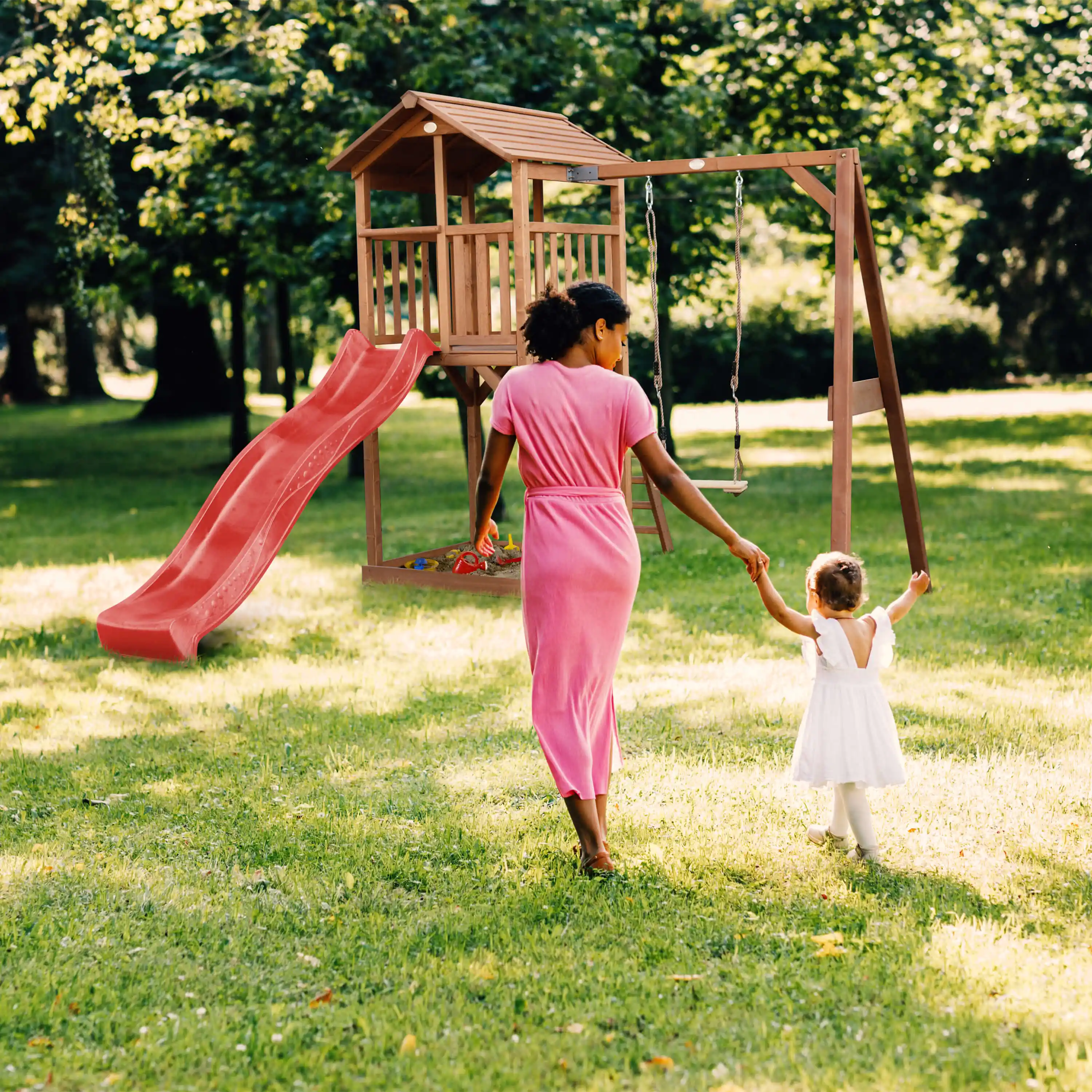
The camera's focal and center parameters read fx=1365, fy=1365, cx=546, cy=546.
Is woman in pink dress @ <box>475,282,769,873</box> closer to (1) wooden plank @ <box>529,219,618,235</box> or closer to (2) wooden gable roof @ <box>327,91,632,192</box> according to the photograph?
(2) wooden gable roof @ <box>327,91,632,192</box>

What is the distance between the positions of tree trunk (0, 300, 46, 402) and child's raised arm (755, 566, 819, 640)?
3306 centimetres

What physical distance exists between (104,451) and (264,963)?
70.7 feet

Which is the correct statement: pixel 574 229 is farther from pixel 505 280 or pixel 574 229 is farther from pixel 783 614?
pixel 783 614

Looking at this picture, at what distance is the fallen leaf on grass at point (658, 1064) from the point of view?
3.51 m

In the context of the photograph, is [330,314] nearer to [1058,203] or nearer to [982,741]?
[1058,203]

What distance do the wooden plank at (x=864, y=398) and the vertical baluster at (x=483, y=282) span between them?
268cm

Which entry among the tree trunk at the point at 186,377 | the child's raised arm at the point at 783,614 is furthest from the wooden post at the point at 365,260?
the tree trunk at the point at 186,377

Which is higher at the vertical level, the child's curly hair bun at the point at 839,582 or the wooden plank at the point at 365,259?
the wooden plank at the point at 365,259

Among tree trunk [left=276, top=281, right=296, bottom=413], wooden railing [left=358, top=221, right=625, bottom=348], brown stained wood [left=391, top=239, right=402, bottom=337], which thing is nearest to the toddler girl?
wooden railing [left=358, top=221, right=625, bottom=348]

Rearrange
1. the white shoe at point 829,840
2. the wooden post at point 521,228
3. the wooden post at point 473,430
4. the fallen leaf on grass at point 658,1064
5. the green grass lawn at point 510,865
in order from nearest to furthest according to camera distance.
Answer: the fallen leaf on grass at point 658,1064
the green grass lawn at point 510,865
the white shoe at point 829,840
the wooden post at point 521,228
the wooden post at point 473,430

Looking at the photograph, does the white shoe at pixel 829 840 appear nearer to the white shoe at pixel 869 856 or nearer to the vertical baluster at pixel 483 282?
the white shoe at pixel 869 856

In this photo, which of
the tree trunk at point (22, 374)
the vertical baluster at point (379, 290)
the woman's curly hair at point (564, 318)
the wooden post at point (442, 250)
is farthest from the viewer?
the tree trunk at point (22, 374)

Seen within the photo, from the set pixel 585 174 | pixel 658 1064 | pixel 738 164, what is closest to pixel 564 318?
pixel 658 1064

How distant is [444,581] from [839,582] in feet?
13.2
